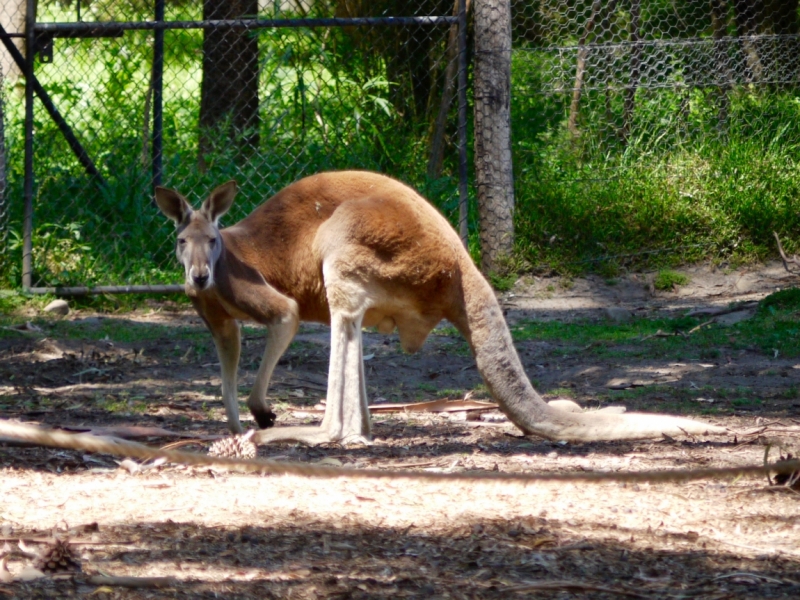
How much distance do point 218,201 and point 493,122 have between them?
3.05 m

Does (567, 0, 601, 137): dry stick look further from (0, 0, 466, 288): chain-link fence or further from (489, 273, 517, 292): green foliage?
(489, 273, 517, 292): green foliage

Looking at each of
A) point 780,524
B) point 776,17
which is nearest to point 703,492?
point 780,524

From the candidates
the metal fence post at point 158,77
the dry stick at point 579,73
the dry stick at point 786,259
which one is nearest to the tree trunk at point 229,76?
the metal fence post at point 158,77

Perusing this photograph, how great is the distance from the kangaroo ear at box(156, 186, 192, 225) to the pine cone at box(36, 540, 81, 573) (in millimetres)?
2072

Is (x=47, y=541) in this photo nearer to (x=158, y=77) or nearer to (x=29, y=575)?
(x=29, y=575)

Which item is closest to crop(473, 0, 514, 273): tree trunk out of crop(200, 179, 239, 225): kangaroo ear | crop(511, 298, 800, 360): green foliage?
crop(511, 298, 800, 360): green foliage

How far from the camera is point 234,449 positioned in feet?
11.5

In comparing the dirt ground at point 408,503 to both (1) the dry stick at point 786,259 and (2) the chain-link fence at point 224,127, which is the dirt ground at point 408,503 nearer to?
(2) the chain-link fence at point 224,127

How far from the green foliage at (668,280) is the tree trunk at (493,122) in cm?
109

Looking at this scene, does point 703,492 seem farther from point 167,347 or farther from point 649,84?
point 649,84

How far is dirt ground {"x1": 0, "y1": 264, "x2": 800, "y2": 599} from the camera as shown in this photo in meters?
2.31

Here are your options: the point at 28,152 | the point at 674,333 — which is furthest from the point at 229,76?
the point at 674,333

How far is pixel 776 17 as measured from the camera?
328 inches

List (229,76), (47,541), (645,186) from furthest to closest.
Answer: (229,76) < (645,186) < (47,541)
